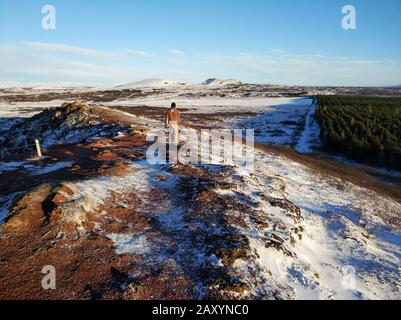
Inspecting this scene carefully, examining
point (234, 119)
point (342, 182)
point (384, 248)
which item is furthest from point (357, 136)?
point (234, 119)

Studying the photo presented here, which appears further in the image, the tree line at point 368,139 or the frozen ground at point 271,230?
the tree line at point 368,139
